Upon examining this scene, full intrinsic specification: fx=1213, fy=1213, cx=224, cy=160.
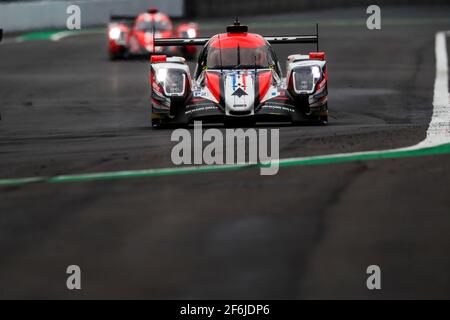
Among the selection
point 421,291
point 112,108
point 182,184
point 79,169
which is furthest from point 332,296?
point 112,108

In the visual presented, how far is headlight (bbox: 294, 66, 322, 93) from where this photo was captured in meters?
14.5

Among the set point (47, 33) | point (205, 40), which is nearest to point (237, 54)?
point (205, 40)

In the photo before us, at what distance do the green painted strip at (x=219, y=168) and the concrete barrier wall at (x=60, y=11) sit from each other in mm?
30557

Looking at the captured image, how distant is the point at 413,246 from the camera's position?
684 cm

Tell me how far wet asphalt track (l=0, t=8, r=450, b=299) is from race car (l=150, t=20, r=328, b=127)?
67cm

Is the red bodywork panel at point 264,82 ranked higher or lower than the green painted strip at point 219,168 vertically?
higher

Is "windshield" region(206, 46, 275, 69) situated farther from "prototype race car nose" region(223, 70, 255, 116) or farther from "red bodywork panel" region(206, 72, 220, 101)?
"prototype race car nose" region(223, 70, 255, 116)

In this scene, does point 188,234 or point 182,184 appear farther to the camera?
point 182,184

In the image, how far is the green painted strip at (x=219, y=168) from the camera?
9.30 m

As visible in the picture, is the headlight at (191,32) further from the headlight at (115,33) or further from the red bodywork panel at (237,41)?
the red bodywork panel at (237,41)

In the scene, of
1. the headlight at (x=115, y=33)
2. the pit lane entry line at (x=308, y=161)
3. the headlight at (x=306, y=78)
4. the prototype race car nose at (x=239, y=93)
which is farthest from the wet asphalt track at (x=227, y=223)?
the headlight at (x=115, y=33)

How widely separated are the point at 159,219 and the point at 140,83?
15633 millimetres

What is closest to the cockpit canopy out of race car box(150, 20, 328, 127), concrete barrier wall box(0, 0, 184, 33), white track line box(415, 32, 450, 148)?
race car box(150, 20, 328, 127)
